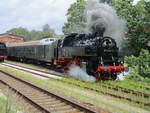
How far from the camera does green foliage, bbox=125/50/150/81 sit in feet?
48.7

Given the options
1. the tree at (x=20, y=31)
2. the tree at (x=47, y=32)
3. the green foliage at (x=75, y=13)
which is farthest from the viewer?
the tree at (x=20, y=31)

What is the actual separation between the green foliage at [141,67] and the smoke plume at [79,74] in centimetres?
323

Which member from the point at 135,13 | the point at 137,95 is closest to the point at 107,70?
the point at 137,95

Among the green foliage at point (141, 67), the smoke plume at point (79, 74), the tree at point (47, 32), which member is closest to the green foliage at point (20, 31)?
the tree at point (47, 32)

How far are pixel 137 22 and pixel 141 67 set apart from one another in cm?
737

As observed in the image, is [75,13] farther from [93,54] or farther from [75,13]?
[93,54]

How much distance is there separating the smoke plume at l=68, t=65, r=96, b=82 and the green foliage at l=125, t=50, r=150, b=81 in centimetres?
323

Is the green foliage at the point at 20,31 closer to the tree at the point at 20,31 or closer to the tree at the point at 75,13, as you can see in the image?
the tree at the point at 20,31

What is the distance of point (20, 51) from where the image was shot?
3225cm

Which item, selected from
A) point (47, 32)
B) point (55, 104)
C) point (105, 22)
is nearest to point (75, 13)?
point (47, 32)

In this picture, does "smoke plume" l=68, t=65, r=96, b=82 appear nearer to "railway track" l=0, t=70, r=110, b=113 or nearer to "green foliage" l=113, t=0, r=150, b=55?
"railway track" l=0, t=70, r=110, b=113

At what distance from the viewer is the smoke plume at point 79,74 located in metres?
13.4

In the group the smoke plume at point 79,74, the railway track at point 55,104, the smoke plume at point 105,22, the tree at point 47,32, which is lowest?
the railway track at point 55,104

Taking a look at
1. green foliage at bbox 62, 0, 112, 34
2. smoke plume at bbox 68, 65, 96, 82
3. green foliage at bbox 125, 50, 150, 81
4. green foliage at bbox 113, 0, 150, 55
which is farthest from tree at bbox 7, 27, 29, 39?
smoke plume at bbox 68, 65, 96, 82
